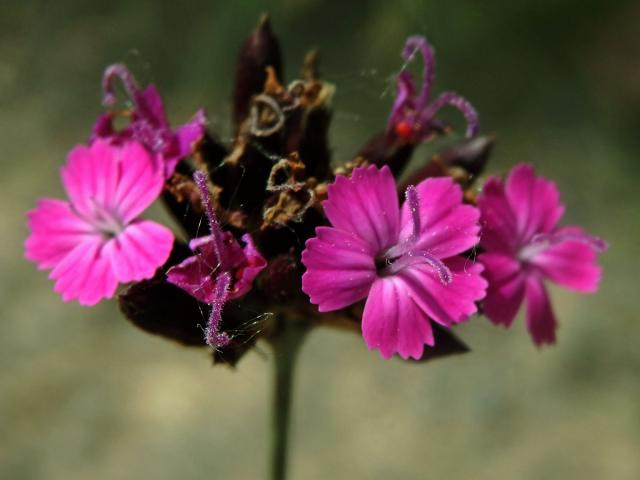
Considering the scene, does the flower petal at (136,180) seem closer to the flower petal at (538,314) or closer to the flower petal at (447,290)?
the flower petal at (447,290)

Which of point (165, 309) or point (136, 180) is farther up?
point (136, 180)

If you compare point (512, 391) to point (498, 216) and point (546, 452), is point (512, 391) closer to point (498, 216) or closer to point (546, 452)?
point (546, 452)

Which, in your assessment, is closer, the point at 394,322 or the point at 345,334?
the point at 394,322

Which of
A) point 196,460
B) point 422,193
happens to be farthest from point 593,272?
point 196,460

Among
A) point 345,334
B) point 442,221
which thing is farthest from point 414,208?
point 345,334

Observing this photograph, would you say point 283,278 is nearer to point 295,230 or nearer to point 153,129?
point 295,230

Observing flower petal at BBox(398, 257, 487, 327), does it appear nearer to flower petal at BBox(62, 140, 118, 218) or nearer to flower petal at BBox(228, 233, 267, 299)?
flower petal at BBox(228, 233, 267, 299)
